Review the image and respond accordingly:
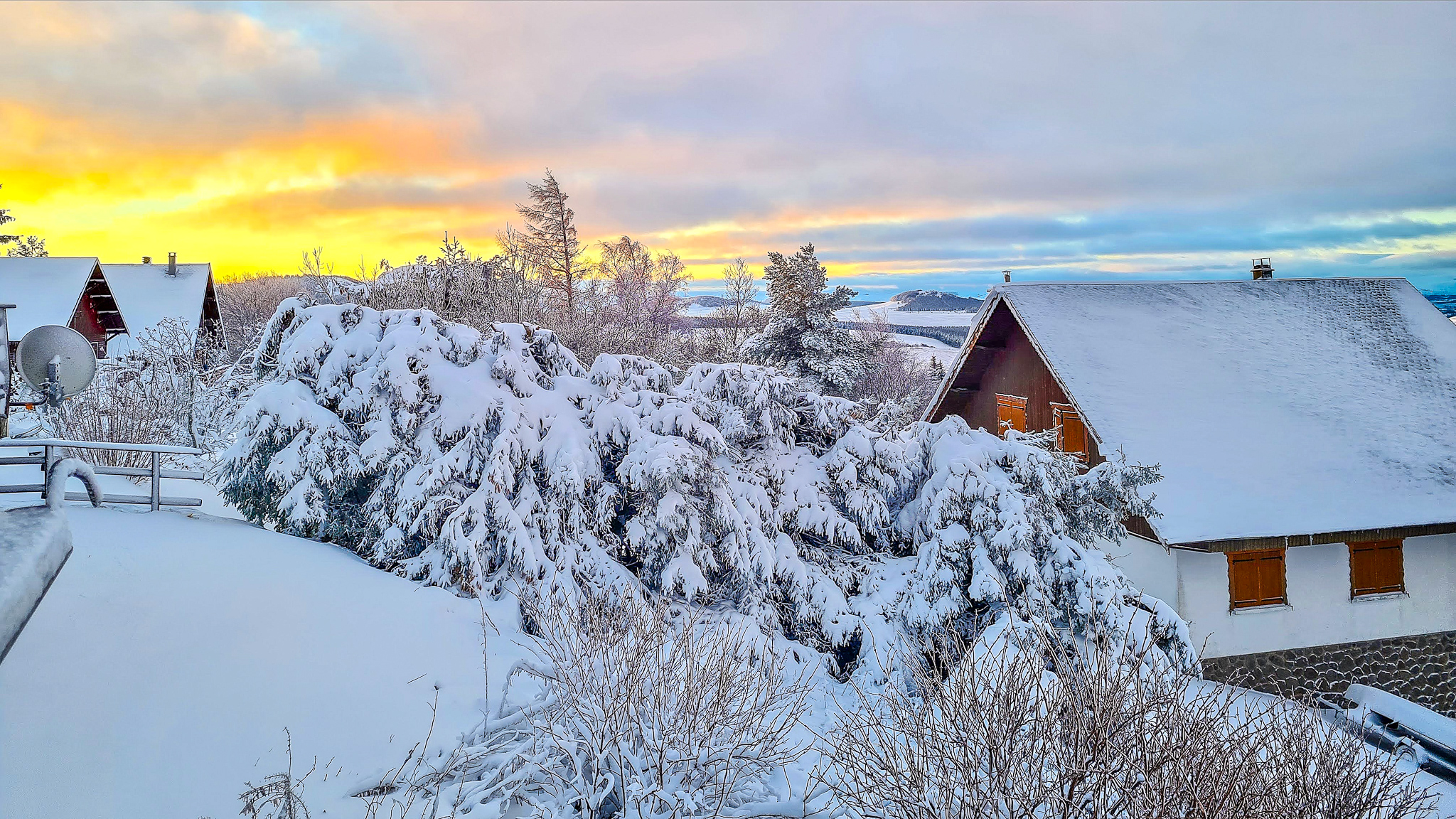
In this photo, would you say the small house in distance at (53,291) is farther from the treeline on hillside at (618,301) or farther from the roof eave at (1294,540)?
the roof eave at (1294,540)

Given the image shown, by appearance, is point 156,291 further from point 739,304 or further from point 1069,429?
point 1069,429

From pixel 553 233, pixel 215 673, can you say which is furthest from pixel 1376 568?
pixel 553 233

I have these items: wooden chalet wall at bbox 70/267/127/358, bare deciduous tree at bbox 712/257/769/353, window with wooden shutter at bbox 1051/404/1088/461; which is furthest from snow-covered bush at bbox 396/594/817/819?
bare deciduous tree at bbox 712/257/769/353

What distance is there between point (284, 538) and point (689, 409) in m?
4.66

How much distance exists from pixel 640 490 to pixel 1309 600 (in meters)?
12.0

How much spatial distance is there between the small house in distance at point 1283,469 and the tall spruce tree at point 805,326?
7.79 m

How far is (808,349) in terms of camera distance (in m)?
23.8

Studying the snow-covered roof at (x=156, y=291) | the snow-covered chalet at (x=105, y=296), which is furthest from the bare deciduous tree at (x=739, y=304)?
the snow-covered roof at (x=156, y=291)

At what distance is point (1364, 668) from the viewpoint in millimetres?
12695

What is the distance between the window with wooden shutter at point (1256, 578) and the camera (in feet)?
41.3

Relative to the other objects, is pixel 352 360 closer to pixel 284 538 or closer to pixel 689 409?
pixel 284 538

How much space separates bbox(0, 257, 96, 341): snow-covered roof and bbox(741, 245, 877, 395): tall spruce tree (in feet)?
73.7

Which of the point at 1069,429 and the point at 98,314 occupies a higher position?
the point at 98,314

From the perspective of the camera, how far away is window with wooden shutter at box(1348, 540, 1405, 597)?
12812 mm
